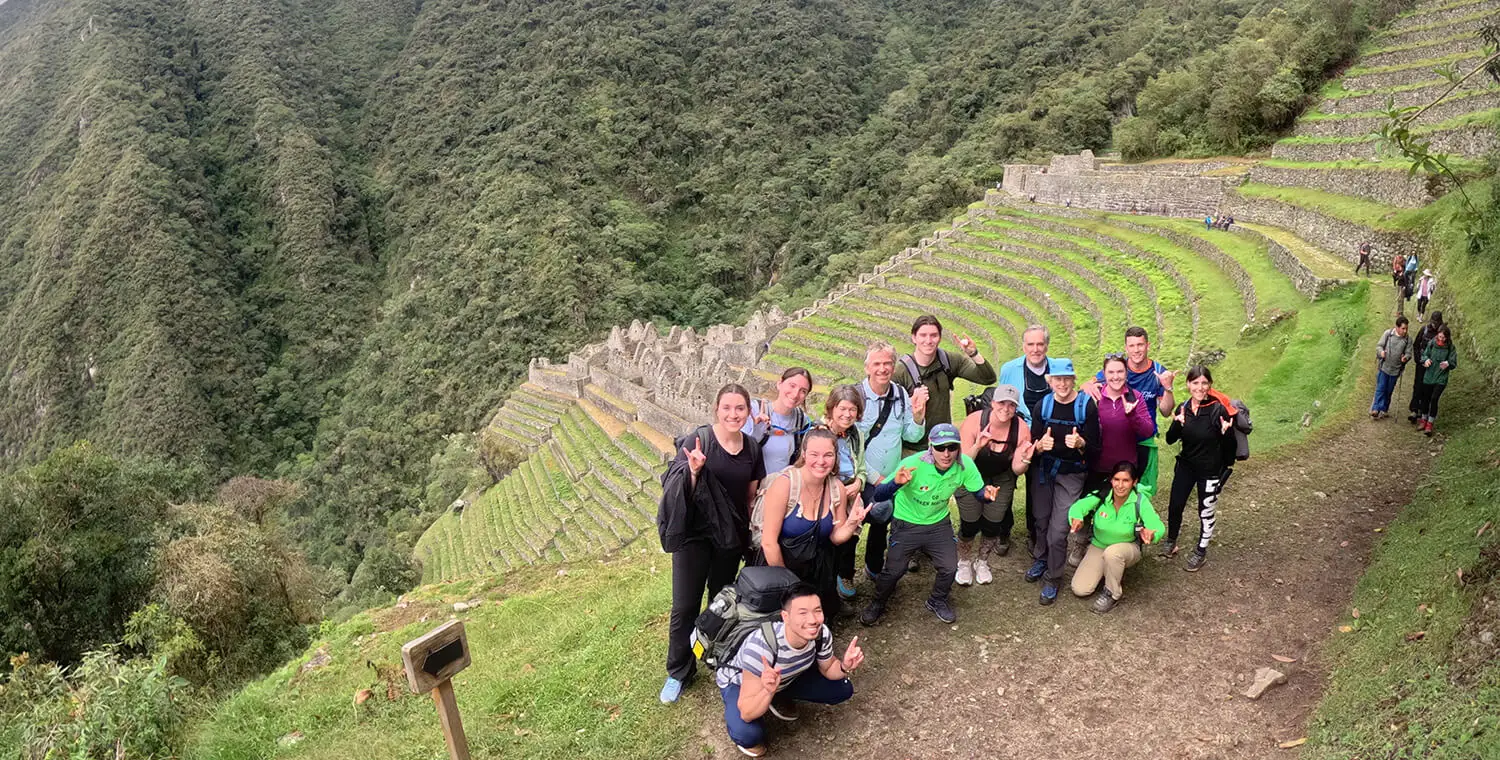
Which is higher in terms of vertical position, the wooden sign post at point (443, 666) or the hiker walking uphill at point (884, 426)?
the hiker walking uphill at point (884, 426)

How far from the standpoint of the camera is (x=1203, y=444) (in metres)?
4.93

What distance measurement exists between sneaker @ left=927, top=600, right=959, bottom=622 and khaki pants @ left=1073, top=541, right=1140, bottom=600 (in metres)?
0.85

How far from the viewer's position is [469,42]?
270ft

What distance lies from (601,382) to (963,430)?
24.7 metres

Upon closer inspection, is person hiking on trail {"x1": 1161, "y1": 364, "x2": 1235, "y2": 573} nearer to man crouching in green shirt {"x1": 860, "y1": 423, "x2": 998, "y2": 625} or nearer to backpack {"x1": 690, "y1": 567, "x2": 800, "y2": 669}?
man crouching in green shirt {"x1": 860, "y1": 423, "x2": 998, "y2": 625}

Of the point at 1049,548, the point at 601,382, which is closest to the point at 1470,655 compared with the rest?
the point at 1049,548

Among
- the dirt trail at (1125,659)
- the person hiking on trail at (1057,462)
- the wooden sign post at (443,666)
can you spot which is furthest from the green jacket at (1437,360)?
the wooden sign post at (443,666)

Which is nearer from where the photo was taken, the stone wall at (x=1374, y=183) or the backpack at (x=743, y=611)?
the backpack at (x=743, y=611)

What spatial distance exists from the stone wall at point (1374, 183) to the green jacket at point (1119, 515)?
10.6 meters

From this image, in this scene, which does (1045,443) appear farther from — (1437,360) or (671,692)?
(1437,360)

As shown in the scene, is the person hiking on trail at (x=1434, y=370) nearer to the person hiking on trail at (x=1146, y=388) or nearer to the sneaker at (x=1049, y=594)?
the person hiking on trail at (x=1146, y=388)

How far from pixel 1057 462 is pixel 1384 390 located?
4926 millimetres

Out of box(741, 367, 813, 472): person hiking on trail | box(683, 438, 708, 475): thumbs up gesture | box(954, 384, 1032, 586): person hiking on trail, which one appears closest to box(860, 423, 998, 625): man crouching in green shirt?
box(954, 384, 1032, 586): person hiking on trail

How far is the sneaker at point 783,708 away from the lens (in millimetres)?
3895
